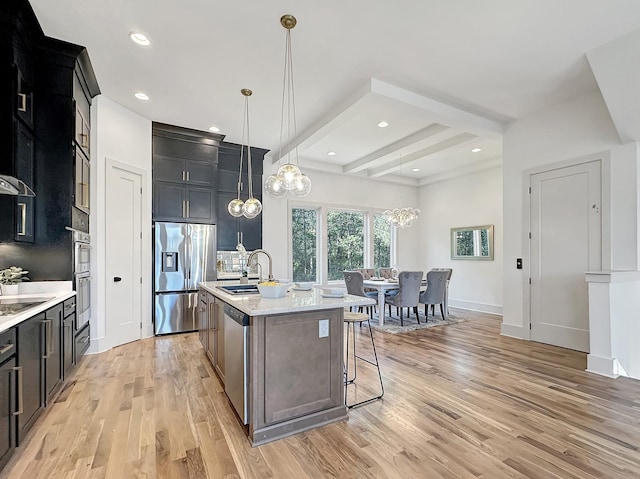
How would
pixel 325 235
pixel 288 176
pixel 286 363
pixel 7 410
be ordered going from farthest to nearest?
pixel 325 235 → pixel 288 176 → pixel 286 363 → pixel 7 410

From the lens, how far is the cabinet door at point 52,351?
2389mm

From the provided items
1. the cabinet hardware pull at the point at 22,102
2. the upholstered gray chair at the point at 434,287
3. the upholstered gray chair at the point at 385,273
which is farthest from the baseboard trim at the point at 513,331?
the cabinet hardware pull at the point at 22,102

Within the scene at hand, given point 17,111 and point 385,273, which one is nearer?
point 17,111

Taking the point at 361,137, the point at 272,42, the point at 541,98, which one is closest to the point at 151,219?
the point at 272,42

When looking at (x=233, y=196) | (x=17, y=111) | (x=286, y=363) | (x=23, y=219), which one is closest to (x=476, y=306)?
(x=233, y=196)

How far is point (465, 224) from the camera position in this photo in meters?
7.55

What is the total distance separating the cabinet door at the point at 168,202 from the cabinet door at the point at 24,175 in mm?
1863

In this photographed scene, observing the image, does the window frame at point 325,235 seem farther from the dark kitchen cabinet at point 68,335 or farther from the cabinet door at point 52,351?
the cabinet door at point 52,351

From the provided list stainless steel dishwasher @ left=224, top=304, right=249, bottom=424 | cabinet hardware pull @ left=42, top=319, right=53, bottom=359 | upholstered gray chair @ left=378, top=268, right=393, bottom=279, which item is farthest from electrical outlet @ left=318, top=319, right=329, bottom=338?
upholstered gray chair @ left=378, top=268, right=393, bottom=279

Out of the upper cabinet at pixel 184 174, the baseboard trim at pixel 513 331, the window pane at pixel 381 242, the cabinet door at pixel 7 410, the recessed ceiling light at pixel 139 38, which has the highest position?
the recessed ceiling light at pixel 139 38

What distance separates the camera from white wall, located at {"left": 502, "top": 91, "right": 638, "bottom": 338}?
3.69m

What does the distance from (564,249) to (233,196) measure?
17.0 ft

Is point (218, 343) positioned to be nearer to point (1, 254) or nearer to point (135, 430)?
point (135, 430)

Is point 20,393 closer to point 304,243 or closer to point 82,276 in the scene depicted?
point 82,276
